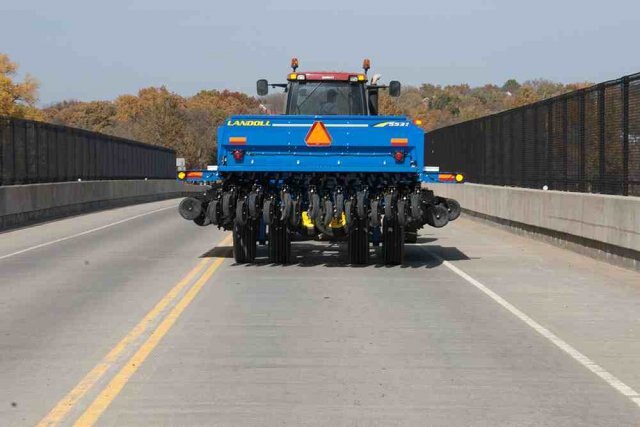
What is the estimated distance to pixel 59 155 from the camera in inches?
1582

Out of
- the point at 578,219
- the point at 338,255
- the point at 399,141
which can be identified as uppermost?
the point at 399,141

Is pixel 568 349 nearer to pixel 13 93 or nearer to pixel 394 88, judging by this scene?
pixel 394 88

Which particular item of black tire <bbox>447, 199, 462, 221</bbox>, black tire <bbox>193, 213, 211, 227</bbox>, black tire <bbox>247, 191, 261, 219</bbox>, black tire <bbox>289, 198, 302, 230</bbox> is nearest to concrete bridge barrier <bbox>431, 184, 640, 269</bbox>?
black tire <bbox>447, 199, 462, 221</bbox>

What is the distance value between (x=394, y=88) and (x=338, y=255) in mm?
3366

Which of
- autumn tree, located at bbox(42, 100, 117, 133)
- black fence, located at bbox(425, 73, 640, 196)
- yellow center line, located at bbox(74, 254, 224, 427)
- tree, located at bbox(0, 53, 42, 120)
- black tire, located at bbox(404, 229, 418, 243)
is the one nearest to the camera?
yellow center line, located at bbox(74, 254, 224, 427)

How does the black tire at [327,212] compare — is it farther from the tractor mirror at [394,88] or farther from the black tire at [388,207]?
the tractor mirror at [394,88]

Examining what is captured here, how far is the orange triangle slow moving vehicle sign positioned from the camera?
1772cm

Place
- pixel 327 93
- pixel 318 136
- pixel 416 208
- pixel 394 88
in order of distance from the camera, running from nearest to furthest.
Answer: pixel 416 208 → pixel 318 136 → pixel 394 88 → pixel 327 93

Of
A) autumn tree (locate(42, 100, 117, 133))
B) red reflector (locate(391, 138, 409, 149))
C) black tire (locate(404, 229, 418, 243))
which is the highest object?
autumn tree (locate(42, 100, 117, 133))

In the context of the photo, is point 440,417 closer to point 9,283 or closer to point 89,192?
point 9,283

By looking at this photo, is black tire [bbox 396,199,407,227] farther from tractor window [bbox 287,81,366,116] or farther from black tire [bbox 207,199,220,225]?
tractor window [bbox 287,81,366,116]

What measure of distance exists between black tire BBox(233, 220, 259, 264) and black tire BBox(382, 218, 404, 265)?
7.09 feet

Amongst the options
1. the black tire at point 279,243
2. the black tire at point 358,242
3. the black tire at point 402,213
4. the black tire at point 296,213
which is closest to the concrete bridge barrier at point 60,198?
the black tire at point 279,243

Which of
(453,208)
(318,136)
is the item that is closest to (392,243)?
(453,208)
